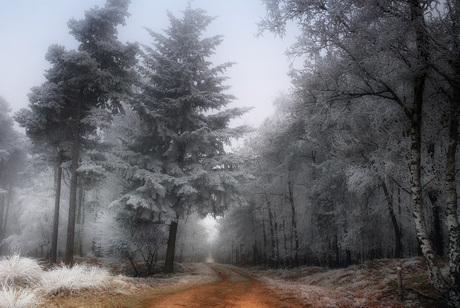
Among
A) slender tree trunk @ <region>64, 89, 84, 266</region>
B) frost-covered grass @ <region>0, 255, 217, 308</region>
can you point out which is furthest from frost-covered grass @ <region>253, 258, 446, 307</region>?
slender tree trunk @ <region>64, 89, 84, 266</region>

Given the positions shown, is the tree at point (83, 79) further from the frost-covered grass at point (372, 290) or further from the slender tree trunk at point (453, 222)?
the slender tree trunk at point (453, 222)

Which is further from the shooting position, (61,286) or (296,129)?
(296,129)

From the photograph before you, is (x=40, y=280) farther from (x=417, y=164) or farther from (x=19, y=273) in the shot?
(x=417, y=164)

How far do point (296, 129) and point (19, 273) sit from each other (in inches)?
672

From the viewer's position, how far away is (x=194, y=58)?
15.8 meters

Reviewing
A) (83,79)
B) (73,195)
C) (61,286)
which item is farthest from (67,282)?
(83,79)

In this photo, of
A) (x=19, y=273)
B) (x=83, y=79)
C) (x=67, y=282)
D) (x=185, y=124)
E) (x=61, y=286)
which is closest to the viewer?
(x=61, y=286)

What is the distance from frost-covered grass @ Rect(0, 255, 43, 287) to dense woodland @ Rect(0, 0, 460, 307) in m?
4.05

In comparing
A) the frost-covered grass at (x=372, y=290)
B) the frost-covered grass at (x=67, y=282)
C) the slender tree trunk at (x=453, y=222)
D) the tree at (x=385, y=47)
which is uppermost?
the tree at (x=385, y=47)

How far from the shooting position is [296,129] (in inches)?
772

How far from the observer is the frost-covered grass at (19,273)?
307 inches

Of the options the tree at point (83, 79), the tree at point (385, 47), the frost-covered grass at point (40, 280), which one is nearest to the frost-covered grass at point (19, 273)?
the frost-covered grass at point (40, 280)

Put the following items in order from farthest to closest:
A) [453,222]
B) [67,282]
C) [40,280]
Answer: [40,280], [67,282], [453,222]

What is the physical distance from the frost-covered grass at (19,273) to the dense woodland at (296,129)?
4054mm
